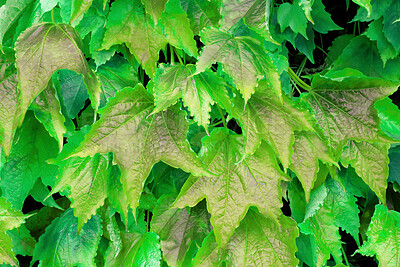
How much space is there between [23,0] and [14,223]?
47cm

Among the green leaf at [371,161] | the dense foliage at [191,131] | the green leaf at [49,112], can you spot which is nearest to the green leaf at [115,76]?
the dense foliage at [191,131]

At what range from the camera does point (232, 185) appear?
2.40 feet

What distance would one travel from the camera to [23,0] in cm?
76

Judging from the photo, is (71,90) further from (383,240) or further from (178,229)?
(383,240)

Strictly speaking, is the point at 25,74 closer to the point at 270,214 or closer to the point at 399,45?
the point at 270,214

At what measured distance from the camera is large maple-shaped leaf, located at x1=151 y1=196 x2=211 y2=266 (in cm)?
84

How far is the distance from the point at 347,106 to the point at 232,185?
0.30m

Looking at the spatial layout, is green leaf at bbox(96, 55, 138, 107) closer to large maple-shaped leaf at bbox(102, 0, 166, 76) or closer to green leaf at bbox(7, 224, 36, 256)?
large maple-shaped leaf at bbox(102, 0, 166, 76)

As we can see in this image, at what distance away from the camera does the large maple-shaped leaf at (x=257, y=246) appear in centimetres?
79

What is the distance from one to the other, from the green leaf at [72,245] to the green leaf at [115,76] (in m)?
0.30

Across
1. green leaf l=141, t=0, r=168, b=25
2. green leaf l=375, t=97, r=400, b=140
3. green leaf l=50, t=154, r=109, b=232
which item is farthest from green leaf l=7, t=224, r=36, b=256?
green leaf l=375, t=97, r=400, b=140

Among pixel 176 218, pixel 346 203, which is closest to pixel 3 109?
pixel 176 218

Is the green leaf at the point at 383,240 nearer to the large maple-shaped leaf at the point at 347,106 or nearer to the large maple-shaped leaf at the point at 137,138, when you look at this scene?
the large maple-shaped leaf at the point at 347,106

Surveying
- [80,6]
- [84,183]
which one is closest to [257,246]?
[84,183]
